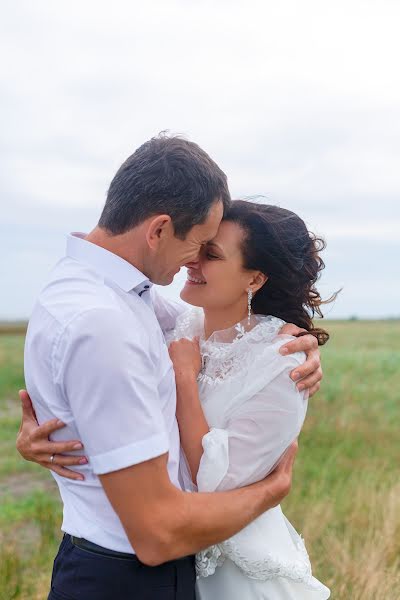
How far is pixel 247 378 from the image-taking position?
9.43ft

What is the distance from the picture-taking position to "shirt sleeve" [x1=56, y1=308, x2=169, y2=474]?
2.14 metres

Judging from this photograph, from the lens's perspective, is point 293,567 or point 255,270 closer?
point 293,567

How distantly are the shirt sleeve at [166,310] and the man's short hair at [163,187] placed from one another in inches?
36.6

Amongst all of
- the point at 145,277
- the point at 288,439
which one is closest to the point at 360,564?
A: the point at 288,439

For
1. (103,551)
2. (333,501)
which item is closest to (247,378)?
(103,551)

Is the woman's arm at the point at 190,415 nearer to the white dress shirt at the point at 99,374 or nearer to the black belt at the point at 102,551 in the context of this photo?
the white dress shirt at the point at 99,374

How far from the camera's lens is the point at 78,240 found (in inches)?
101

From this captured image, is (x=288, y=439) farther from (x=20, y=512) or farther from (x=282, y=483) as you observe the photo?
(x=20, y=512)

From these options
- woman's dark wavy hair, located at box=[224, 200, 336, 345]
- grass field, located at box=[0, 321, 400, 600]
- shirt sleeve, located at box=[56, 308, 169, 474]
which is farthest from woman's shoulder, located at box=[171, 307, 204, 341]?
grass field, located at box=[0, 321, 400, 600]

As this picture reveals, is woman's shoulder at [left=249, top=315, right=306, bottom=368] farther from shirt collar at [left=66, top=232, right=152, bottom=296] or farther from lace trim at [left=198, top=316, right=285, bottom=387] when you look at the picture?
shirt collar at [left=66, top=232, right=152, bottom=296]

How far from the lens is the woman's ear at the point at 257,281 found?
321cm

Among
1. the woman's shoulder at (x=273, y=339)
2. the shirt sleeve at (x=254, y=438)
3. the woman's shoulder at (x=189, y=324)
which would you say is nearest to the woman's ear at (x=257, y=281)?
the woman's shoulder at (x=273, y=339)

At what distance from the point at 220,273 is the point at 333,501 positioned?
15.4 feet

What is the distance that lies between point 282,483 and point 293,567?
40 cm
